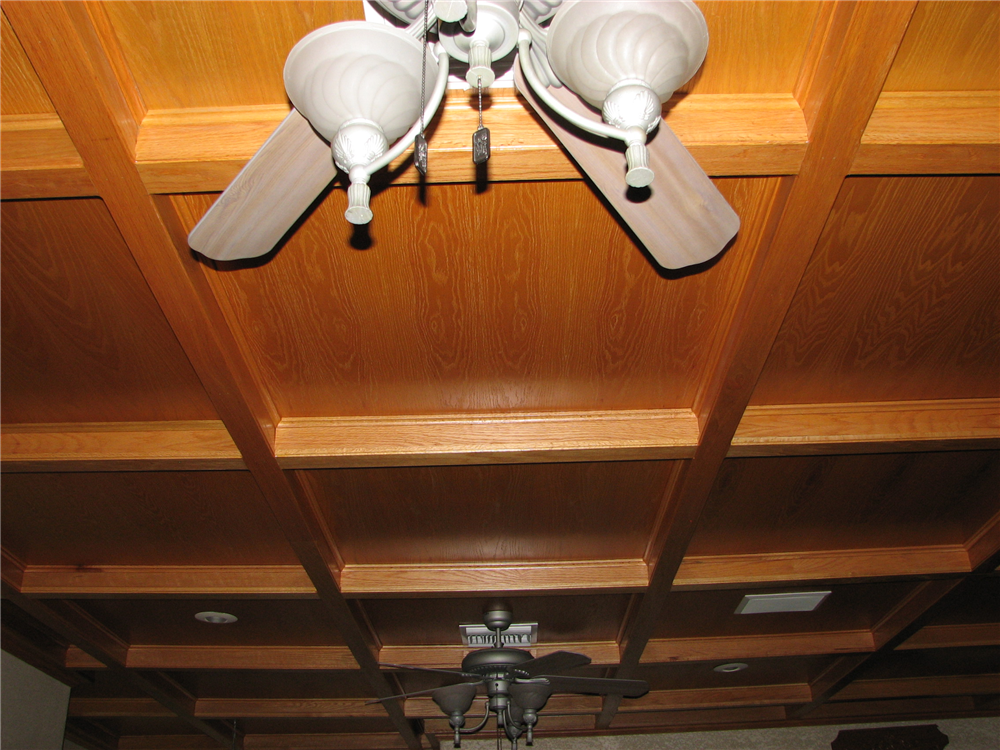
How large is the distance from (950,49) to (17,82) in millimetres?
2034

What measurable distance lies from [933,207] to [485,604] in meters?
2.71

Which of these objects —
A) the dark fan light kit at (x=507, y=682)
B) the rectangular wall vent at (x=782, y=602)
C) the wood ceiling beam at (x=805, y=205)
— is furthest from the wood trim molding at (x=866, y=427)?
the dark fan light kit at (x=507, y=682)

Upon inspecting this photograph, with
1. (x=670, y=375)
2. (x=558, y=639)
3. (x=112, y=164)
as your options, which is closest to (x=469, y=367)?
(x=670, y=375)

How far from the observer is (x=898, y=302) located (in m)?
2.04

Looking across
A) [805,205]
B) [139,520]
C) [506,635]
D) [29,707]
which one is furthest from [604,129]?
[29,707]

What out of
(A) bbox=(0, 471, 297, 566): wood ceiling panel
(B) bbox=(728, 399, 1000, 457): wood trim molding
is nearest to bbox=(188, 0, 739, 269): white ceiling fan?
(B) bbox=(728, 399, 1000, 457): wood trim molding

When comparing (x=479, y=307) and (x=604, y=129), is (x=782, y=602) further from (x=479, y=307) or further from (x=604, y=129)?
(x=604, y=129)

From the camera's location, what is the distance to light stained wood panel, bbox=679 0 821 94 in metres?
1.40

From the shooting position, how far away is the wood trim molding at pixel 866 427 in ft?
7.99

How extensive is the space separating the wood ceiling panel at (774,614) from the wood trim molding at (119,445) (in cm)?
236

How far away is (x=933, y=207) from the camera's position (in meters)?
1.77

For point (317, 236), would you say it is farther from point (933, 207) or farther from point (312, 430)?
point (933, 207)

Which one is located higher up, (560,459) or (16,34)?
(16,34)

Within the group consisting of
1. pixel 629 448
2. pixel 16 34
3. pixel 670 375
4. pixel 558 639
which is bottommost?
pixel 558 639
